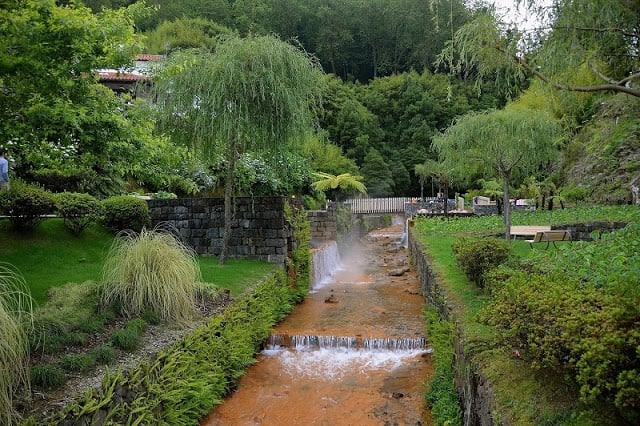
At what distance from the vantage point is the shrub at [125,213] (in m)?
11.4

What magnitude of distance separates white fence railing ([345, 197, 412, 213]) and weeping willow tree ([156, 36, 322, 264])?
722 inches

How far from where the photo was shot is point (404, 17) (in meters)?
47.7

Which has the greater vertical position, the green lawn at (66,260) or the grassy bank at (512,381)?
the green lawn at (66,260)

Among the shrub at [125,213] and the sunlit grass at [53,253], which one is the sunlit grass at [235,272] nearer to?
the shrub at [125,213]

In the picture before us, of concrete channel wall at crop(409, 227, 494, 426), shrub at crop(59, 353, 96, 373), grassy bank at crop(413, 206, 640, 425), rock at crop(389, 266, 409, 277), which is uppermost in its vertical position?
grassy bank at crop(413, 206, 640, 425)

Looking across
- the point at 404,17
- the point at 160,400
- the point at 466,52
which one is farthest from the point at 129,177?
the point at 404,17

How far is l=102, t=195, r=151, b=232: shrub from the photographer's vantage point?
1145 cm

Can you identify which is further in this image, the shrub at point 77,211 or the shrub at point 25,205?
the shrub at point 77,211

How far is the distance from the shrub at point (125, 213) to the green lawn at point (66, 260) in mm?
380

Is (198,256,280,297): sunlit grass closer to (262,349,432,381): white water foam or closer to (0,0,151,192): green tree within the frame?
(262,349,432,381): white water foam

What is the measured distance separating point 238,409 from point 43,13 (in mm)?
4933

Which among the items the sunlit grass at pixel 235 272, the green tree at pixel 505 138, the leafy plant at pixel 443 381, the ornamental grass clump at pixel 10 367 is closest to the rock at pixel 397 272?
the green tree at pixel 505 138

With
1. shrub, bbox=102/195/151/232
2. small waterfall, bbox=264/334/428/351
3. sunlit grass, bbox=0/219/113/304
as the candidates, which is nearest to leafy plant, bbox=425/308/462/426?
small waterfall, bbox=264/334/428/351

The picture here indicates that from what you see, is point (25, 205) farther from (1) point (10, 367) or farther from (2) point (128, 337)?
(1) point (10, 367)
